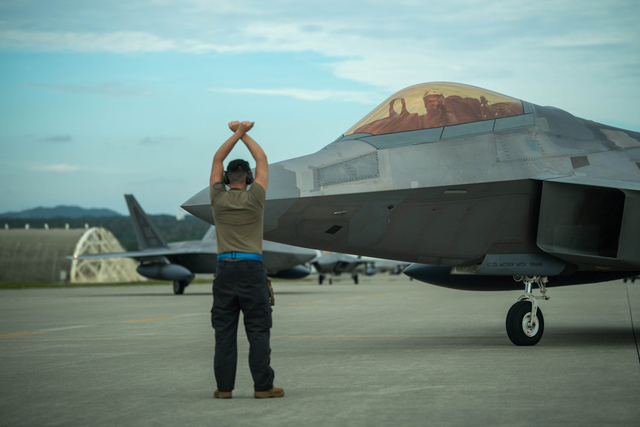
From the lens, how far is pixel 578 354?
6859 mm

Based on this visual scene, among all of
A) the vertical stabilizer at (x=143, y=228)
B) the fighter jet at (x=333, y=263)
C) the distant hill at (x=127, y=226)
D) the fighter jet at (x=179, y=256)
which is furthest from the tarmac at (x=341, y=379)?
the distant hill at (x=127, y=226)

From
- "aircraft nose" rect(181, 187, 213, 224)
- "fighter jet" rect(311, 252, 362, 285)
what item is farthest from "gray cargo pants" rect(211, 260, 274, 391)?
"fighter jet" rect(311, 252, 362, 285)

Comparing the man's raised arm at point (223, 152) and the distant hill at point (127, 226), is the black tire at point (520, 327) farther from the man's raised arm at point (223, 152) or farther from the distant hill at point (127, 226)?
the distant hill at point (127, 226)

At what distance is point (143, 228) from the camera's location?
1232 inches

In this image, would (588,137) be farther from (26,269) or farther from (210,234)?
(26,269)

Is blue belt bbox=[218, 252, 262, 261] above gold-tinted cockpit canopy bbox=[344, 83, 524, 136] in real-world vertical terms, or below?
below

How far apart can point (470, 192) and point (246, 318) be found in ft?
12.3

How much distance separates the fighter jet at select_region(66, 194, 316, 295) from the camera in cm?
2875

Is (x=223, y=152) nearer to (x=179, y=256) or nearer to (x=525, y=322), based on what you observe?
(x=525, y=322)

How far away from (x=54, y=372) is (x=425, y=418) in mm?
3813

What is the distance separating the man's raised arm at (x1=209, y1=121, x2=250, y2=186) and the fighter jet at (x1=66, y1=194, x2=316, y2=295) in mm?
23174

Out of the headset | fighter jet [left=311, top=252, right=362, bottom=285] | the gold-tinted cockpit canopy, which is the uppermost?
the gold-tinted cockpit canopy

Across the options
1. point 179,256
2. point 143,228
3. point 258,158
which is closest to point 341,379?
point 258,158

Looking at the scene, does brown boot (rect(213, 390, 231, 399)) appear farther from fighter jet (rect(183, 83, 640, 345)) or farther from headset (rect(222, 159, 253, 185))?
fighter jet (rect(183, 83, 640, 345))
